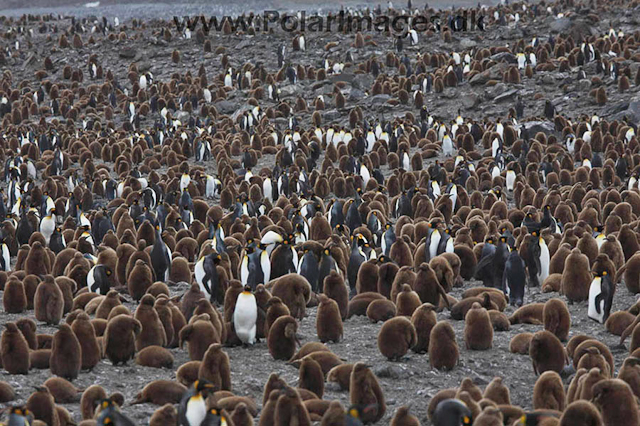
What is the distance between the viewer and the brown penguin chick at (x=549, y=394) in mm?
6164

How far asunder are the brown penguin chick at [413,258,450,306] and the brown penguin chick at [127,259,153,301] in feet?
9.03

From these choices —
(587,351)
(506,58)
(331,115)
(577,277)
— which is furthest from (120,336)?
(506,58)

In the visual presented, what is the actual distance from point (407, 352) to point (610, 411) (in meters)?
2.21

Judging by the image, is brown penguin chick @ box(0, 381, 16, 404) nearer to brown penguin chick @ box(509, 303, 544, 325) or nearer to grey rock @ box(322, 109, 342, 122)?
brown penguin chick @ box(509, 303, 544, 325)

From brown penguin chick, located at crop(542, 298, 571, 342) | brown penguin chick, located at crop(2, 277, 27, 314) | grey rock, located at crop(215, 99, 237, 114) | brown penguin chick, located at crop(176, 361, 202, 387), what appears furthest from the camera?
grey rock, located at crop(215, 99, 237, 114)

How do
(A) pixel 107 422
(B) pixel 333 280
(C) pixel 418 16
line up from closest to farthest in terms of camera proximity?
(A) pixel 107 422 < (B) pixel 333 280 < (C) pixel 418 16

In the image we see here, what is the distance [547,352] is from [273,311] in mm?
2323

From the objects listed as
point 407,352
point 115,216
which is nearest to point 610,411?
point 407,352

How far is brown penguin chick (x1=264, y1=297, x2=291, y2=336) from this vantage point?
7761 millimetres

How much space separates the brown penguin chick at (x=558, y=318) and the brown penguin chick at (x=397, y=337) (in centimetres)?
127

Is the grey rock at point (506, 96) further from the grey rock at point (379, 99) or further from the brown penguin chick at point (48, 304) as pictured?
the brown penguin chick at point (48, 304)

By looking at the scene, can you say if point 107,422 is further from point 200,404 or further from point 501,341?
point 501,341

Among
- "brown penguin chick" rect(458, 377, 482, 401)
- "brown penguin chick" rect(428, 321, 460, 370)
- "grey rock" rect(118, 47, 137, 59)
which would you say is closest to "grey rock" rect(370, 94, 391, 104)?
"grey rock" rect(118, 47, 137, 59)

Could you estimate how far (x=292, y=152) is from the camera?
61.1 ft
